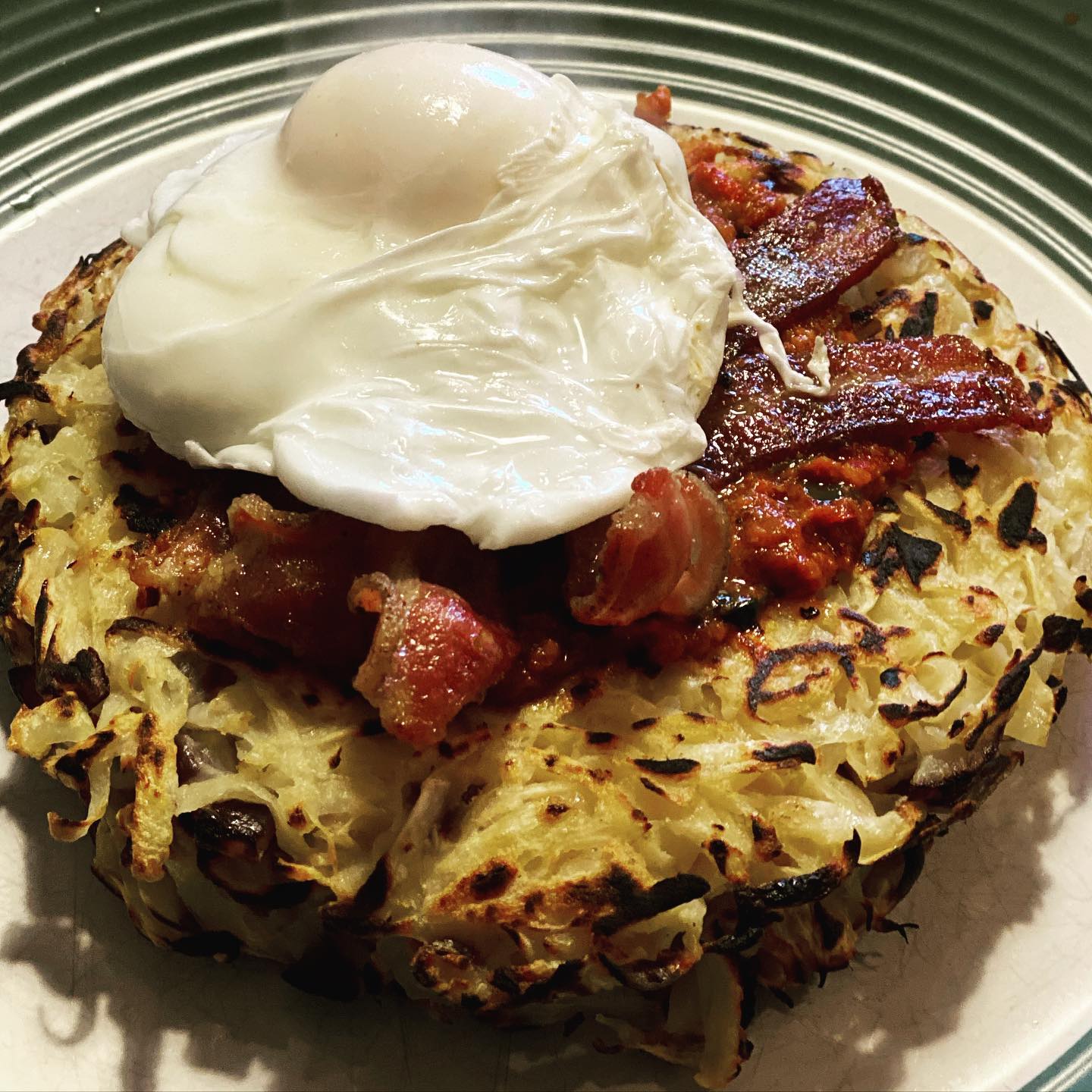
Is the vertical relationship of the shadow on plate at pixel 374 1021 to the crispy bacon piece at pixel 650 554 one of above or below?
below

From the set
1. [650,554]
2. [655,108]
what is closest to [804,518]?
[650,554]

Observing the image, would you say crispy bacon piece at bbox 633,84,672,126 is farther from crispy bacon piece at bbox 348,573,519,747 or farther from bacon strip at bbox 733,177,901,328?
crispy bacon piece at bbox 348,573,519,747

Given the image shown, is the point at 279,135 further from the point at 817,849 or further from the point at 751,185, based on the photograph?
the point at 817,849

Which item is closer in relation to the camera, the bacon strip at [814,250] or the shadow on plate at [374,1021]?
the shadow on plate at [374,1021]

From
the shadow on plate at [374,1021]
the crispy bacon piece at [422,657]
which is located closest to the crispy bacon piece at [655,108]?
the crispy bacon piece at [422,657]

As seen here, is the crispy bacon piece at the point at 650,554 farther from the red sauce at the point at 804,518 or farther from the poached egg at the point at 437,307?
the red sauce at the point at 804,518

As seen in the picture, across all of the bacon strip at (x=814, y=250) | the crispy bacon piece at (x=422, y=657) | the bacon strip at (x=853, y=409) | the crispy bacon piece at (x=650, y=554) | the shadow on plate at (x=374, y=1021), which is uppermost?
the bacon strip at (x=814, y=250)

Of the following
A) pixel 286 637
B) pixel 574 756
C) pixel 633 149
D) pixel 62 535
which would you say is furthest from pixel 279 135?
pixel 574 756
